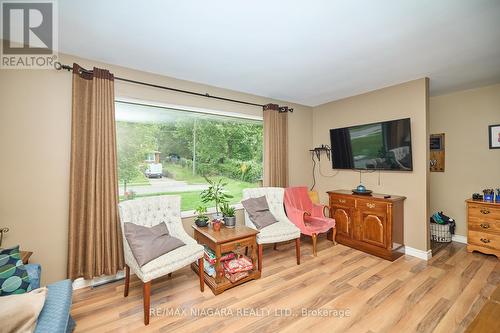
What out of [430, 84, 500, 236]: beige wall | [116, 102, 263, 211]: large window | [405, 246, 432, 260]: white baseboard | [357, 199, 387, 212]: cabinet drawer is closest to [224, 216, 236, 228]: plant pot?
[116, 102, 263, 211]: large window

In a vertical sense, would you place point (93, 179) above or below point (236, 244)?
above

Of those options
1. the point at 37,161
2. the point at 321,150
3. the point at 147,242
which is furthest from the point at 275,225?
the point at 37,161

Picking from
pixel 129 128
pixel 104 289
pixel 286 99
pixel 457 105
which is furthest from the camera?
pixel 286 99

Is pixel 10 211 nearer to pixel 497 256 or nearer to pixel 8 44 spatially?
pixel 8 44

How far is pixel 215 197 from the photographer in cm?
301

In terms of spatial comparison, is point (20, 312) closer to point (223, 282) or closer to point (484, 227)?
point (223, 282)

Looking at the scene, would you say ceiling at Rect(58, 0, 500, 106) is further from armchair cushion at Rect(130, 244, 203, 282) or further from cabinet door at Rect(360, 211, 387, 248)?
armchair cushion at Rect(130, 244, 203, 282)

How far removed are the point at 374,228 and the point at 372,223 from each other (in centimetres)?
7

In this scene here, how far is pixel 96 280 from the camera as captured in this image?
2502 mm

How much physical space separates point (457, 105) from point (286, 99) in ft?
9.47

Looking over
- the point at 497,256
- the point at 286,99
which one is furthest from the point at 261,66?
the point at 497,256

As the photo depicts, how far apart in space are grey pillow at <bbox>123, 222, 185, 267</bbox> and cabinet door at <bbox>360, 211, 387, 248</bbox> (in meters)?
2.70

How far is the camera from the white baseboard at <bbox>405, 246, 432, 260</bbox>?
308cm

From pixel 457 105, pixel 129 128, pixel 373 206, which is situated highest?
pixel 457 105
